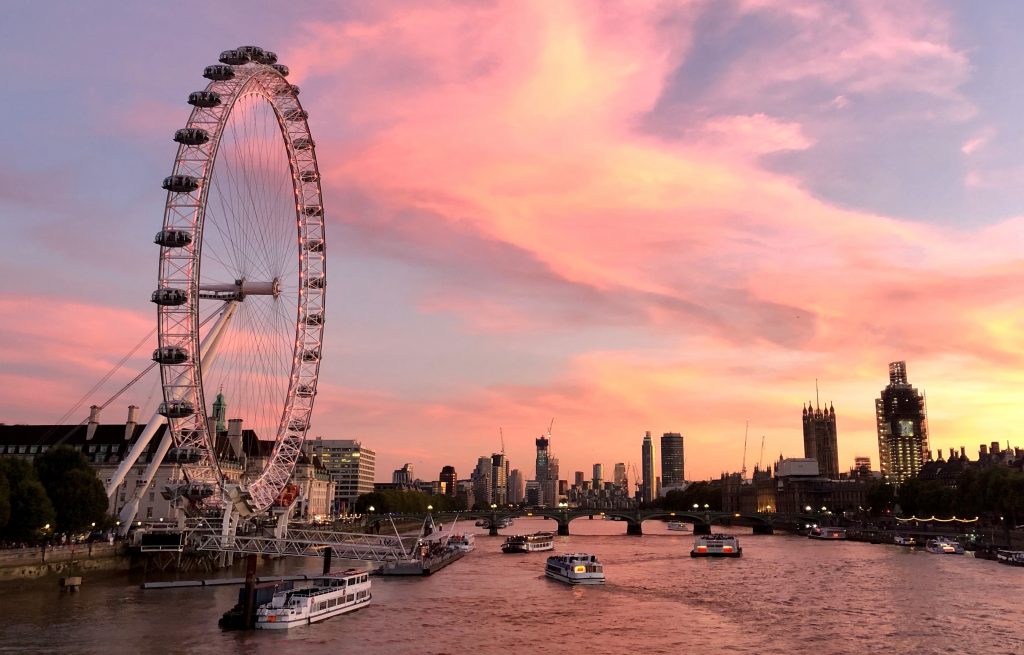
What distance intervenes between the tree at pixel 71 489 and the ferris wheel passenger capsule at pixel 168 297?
28900 millimetres

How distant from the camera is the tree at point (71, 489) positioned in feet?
290

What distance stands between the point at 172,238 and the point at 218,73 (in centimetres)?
1507

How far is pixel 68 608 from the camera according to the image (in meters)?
63.1

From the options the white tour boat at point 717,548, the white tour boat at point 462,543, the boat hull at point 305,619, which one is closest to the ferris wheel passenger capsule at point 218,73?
the boat hull at point 305,619

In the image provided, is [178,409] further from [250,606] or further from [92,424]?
[92,424]

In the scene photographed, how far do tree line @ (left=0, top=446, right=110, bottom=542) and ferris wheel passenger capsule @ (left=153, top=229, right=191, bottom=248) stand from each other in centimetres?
2613

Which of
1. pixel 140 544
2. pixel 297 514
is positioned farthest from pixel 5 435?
pixel 140 544

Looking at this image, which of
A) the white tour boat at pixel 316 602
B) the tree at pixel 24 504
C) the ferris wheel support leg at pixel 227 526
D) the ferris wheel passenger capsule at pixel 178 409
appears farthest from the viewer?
the ferris wheel support leg at pixel 227 526

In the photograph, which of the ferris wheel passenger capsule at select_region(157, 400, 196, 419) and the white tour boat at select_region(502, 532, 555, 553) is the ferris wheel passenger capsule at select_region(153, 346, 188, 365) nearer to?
the ferris wheel passenger capsule at select_region(157, 400, 196, 419)

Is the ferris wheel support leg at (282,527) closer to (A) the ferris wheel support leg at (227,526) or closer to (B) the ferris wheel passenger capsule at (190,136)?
(A) the ferris wheel support leg at (227,526)

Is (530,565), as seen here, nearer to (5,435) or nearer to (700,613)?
(700,613)

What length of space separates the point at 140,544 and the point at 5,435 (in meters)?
73.8

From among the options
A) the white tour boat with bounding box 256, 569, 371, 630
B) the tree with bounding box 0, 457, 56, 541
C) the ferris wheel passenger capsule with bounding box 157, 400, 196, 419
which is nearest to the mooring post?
the white tour boat with bounding box 256, 569, 371, 630

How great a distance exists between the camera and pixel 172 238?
236 feet
